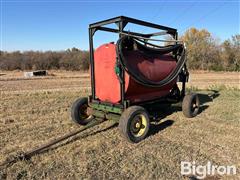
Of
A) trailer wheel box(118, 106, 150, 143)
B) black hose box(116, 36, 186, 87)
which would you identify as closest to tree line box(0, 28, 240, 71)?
black hose box(116, 36, 186, 87)

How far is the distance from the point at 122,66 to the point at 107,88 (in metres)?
0.91

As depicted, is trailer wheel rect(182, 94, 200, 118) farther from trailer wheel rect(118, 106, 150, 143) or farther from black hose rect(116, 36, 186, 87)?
trailer wheel rect(118, 106, 150, 143)

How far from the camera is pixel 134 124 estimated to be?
4.85 meters

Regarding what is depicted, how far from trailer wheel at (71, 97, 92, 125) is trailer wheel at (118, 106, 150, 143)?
1622 millimetres

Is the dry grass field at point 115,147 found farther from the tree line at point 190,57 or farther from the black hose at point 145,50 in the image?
the tree line at point 190,57

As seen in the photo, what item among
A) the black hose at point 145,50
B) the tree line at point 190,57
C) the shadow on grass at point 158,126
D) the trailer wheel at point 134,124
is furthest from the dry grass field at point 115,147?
the tree line at point 190,57

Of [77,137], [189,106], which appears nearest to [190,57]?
[189,106]

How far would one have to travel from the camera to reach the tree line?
1642 inches

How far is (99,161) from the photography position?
3.86m

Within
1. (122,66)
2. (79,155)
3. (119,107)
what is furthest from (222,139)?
(79,155)

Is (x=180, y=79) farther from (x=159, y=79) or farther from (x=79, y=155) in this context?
(x=79, y=155)

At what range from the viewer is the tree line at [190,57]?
137 ft

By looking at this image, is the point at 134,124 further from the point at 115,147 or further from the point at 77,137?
the point at 77,137

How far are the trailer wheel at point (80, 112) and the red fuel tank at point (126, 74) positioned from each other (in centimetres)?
46
